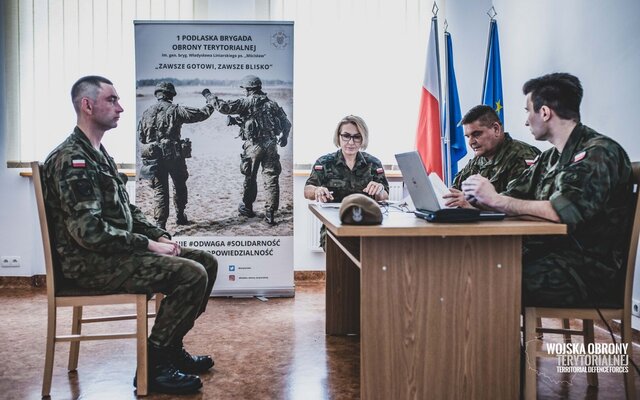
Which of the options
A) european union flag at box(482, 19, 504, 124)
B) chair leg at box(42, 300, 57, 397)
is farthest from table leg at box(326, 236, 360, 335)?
european union flag at box(482, 19, 504, 124)

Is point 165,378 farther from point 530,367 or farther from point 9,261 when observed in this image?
point 9,261

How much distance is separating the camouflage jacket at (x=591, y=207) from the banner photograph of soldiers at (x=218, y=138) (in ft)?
7.19

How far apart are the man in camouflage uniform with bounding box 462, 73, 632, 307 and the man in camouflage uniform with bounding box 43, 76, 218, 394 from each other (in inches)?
46.9

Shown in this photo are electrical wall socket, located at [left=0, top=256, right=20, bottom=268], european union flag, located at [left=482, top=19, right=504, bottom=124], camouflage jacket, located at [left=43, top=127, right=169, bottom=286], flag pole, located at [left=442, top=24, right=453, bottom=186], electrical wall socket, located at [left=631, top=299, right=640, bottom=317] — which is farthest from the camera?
electrical wall socket, located at [left=0, top=256, right=20, bottom=268]

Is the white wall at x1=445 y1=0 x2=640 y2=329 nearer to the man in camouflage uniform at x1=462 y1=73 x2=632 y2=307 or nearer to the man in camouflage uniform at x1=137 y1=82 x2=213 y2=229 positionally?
the man in camouflage uniform at x1=462 y1=73 x2=632 y2=307

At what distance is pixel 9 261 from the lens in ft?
14.4

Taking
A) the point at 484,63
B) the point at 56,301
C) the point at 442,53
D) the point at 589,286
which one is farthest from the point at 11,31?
the point at 589,286

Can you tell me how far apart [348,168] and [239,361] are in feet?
5.12

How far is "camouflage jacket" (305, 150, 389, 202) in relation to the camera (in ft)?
11.8

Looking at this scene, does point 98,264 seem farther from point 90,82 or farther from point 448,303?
point 448,303

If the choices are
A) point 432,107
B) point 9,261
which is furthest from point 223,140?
point 9,261

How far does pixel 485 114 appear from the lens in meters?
2.97

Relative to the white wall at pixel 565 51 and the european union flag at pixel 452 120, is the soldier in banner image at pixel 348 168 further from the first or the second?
the white wall at pixel 565 51

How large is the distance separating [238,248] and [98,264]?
179cm
